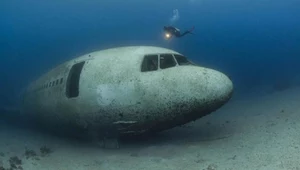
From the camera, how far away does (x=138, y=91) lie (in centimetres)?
1059

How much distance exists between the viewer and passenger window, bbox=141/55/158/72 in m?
11.0

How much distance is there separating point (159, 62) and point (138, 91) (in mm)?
1315

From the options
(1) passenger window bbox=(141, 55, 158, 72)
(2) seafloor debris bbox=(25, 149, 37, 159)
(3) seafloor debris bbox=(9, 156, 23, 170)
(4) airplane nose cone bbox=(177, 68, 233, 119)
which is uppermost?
(1) passenger window bbox=(141, 55, 158, 72)

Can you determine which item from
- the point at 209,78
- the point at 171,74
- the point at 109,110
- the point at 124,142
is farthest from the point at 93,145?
the point at 209,78

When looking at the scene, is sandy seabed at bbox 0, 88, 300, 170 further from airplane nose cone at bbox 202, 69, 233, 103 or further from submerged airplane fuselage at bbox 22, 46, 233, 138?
airplane nose cone at bbox 202, 69, 233, 103

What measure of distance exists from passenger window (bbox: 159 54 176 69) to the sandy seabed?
9.12 ft

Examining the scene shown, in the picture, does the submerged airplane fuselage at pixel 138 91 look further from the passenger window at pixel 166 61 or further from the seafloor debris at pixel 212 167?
the seafloor debris at pixel 212 167

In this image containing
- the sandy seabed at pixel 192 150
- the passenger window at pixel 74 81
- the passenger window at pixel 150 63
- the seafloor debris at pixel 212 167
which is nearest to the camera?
the seafloor debris at pixel 212 167

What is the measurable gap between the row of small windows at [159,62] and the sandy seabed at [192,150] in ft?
9.07

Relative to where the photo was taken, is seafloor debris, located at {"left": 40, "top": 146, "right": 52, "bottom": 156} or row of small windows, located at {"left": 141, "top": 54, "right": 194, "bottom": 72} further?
seafloor debris, located at {"left": 40, "top": 146, "right": 52, "bottom": 156}

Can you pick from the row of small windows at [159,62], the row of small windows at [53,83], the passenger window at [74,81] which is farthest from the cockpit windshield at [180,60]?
the row of small windows at [53,83]

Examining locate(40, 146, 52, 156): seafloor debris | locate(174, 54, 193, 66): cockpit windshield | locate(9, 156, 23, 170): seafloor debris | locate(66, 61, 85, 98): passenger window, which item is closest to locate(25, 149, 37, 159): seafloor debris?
locate(40, 146, 52, 156): seafloor debris

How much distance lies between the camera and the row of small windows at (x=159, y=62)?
1105 centimetres

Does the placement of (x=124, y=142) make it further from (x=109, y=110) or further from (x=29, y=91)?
(x=29, y=91)
